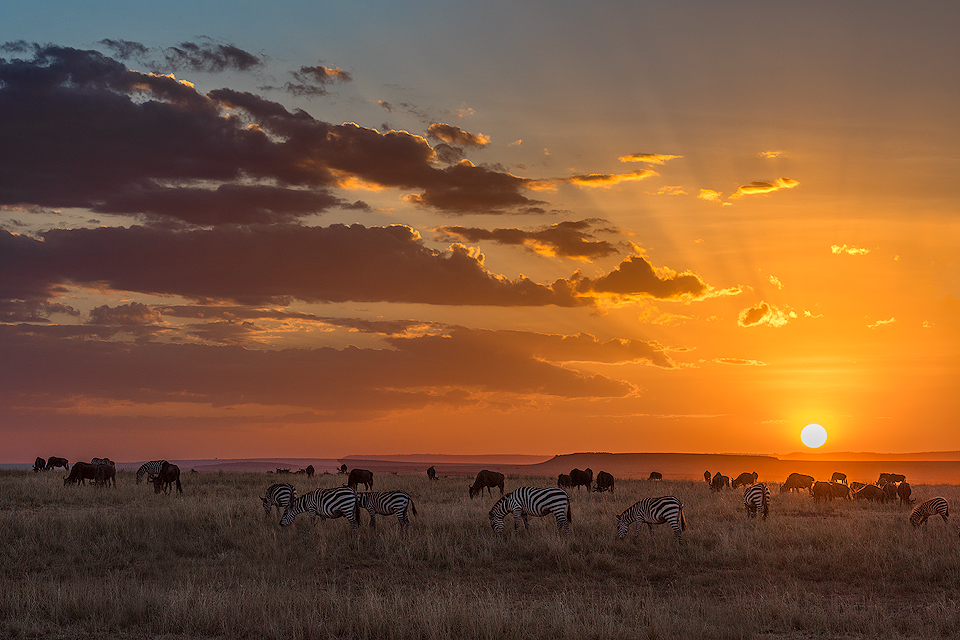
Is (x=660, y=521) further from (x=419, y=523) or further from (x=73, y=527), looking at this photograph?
(x=73, y=527)

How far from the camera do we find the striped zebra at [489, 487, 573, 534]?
2448 centimetres

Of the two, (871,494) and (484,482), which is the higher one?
(484,482)

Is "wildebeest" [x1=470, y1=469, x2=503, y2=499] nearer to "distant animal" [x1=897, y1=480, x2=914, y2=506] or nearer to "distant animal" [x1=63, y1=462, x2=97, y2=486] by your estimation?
"distant animal" [x1=897, y1=480, x2=914, y2=506]

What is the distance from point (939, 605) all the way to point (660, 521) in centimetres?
811

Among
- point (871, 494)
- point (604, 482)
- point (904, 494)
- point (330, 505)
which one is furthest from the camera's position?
point (604, 482)

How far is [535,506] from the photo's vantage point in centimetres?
2480

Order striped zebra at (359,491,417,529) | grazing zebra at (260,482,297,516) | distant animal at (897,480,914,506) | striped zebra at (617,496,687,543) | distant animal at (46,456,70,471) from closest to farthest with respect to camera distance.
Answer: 1. striped zebra at (617,496,687,543)
2. striped zebra at (359,491,417,529)
3. grazing zebra at (260,482,297,516)
4. distant animal at (897,480,914,506)
5. distant animal at (46,456,70,471)

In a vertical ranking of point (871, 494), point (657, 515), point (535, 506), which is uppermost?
point (535, 506)

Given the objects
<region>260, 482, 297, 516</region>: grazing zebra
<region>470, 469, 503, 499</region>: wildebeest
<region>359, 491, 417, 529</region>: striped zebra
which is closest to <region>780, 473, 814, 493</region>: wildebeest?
<region>470, 469, 503, 499</region>: wildebeest

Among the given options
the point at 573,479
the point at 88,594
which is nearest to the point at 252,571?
the point at 88,594

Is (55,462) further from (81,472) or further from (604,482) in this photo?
(604,482)

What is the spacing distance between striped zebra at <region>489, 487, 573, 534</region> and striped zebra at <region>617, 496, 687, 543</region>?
5.91 feet

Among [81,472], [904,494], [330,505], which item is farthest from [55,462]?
[904,494]

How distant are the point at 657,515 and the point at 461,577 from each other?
263 inches
